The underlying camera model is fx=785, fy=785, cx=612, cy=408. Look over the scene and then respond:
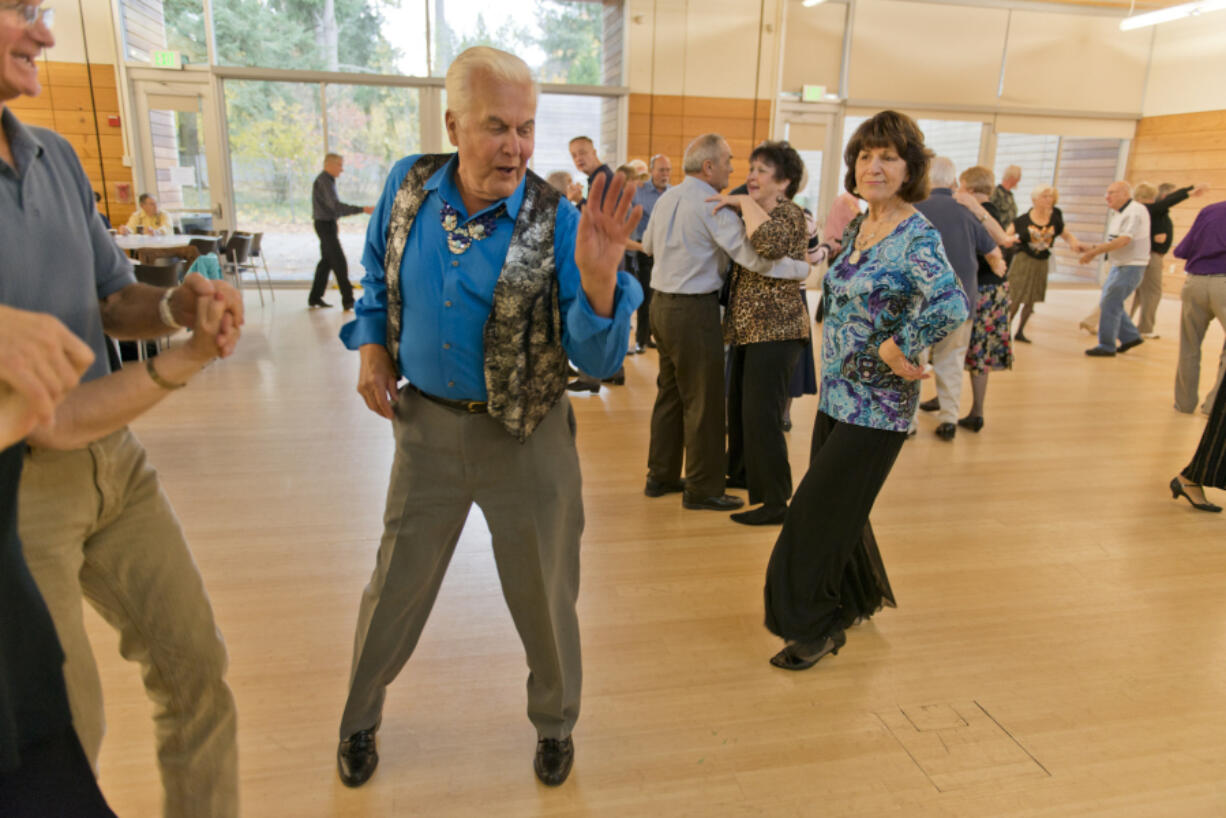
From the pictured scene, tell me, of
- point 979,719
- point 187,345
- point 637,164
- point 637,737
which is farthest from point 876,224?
point 637,164

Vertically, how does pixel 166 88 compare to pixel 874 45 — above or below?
below

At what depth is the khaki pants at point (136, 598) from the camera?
1.24 m

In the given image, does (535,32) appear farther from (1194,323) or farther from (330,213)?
(1194,323)

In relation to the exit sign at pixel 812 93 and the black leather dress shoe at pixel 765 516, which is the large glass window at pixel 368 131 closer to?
the exit sign at pixel 812 93

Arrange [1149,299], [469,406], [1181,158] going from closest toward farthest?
[469,406]
[1149,299]
[1181,158]

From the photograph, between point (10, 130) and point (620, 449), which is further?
point (620, 449)

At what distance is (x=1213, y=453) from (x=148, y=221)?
9769 millimetres

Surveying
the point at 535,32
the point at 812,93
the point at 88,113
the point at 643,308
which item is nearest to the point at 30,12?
the point at 643,308

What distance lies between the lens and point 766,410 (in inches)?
147

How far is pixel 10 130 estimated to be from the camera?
3.95 feet

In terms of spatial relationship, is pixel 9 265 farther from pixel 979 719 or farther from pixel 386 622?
pixel 979 719

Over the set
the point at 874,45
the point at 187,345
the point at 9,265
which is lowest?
the point at 187,345

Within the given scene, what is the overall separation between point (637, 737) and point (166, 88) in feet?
38.7

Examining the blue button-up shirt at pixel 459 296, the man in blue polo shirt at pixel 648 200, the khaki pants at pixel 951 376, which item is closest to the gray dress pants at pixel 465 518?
the blue button-up shirt at pixel 459 296
